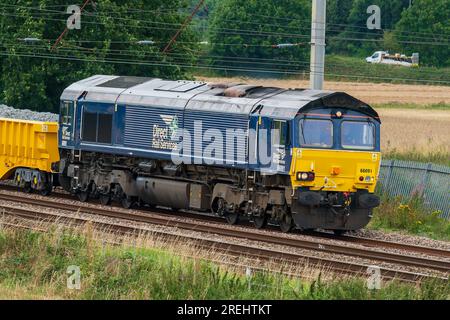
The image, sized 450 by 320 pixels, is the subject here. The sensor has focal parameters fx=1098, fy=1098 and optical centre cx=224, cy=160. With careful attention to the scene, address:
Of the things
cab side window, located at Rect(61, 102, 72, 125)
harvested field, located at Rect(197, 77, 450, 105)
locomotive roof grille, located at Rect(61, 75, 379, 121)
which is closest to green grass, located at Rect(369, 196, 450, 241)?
locomotive roof grille, located at Rect(61, 75, 379, 121)

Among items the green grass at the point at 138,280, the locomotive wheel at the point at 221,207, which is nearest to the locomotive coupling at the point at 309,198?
the locomotive wheel at the point at 221,207

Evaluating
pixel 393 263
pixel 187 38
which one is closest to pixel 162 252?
pixel 393 263

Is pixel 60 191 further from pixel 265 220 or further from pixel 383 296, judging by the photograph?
pixel 383 296

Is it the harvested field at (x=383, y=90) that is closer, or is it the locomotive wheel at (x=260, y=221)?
the locomotive wheel at (x=260, y=221)

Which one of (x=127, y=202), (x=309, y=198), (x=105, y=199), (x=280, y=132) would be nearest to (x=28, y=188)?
(x=105, y=199)

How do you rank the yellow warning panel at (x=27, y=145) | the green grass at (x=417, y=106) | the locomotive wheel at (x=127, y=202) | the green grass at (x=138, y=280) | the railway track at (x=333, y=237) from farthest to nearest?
the green grass at (x=417, y=106)
the yellow warning panel at (x=27, y=145)
the locomotive wheel at (x=127, y=202)
the railway track at (x=333, y=237)
the green grass at (x=138, y=280)

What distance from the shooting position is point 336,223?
2630 cm

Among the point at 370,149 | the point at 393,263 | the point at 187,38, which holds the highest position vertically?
the point at 187,38

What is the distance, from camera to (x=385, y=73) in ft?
254

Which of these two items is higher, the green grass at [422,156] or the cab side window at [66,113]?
the cab side window at [66,113]

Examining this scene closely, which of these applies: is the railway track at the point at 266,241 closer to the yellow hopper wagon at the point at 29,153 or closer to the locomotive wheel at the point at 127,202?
the locomotive wheel at the point at 127,202

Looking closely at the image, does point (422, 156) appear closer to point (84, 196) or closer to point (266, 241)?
point (84, 196)

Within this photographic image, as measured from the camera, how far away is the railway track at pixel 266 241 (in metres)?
20.9
